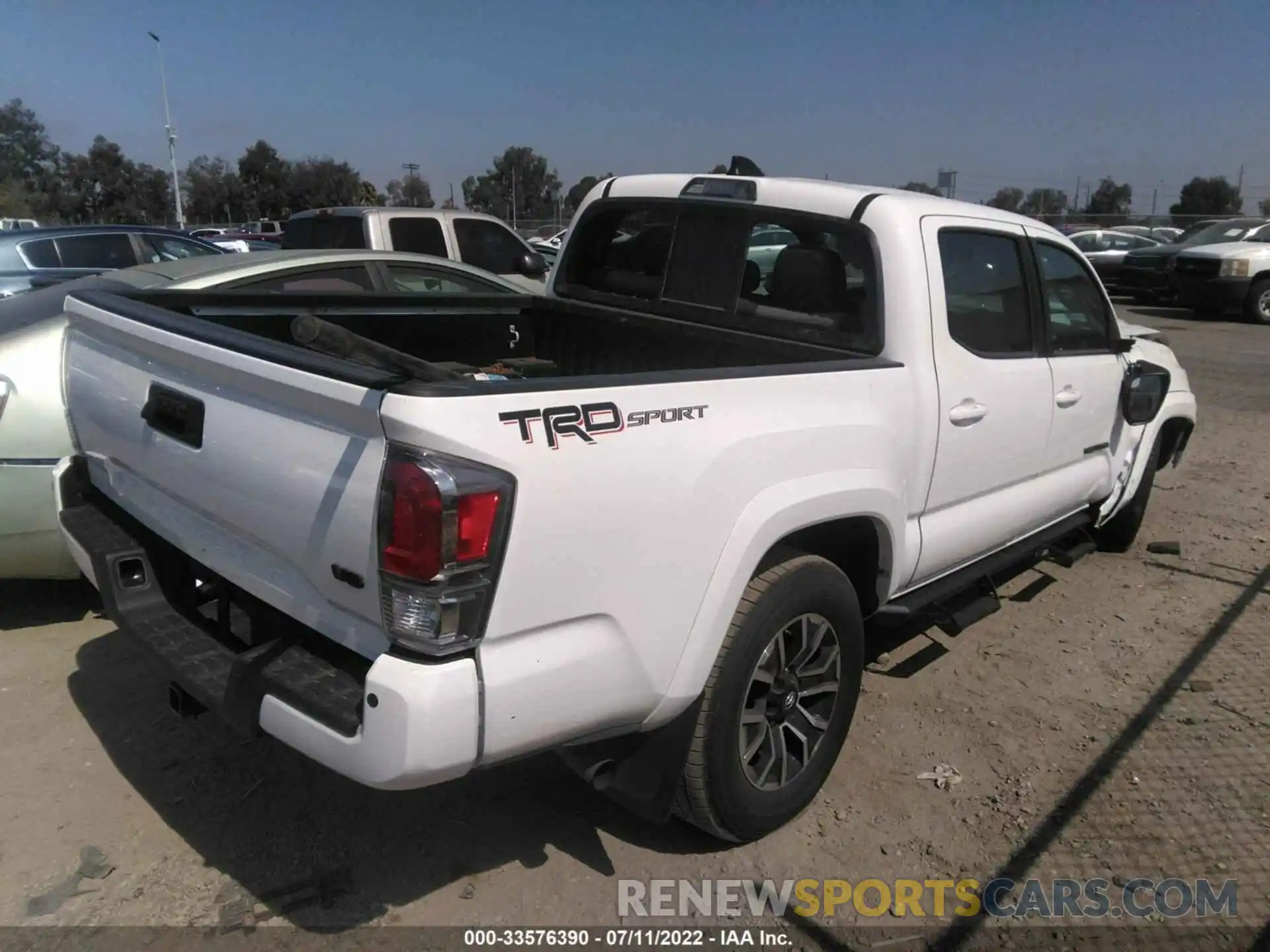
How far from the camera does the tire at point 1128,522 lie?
18.1ft

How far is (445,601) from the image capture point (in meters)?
1.97

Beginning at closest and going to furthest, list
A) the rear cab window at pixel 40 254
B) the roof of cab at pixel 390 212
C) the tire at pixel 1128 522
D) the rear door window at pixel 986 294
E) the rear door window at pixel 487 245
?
the rear door window at pixel 986 294, the tire at pixel 1128 522, the roof of cab at pixel 390 212, the rear cab window at pixel 40 254, the rear door window at pixel 487 245

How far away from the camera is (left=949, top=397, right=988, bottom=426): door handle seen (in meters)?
3.41

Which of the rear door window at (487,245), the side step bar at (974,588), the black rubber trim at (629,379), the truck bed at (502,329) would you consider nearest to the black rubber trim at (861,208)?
the truck bed at (502,329)

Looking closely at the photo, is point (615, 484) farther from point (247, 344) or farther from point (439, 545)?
point (247, 344)

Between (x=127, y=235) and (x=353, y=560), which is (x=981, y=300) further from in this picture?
(x=127, y=235)

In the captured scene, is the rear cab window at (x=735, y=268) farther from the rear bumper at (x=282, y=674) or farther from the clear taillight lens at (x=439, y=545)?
the rear bumper at (x=282, y=674)

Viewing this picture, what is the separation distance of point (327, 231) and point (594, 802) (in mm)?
7895

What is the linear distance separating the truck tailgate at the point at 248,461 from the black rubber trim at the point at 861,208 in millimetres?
2051

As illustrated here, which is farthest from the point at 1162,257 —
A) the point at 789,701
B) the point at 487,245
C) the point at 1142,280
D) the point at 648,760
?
the point at 648,760

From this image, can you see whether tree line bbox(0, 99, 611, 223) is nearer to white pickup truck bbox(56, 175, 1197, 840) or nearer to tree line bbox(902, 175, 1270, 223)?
tree line bbox(902, 175, 1270, 223)

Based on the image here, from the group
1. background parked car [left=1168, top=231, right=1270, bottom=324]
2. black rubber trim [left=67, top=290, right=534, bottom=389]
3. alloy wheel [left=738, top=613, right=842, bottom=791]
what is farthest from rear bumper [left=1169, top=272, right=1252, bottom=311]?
alloy wheel [left=738, top=613, right=842, bottom=791]

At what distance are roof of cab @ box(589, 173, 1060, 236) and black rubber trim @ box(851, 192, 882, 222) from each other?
0.01 meters

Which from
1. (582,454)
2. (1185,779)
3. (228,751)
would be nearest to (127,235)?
(228,751)
